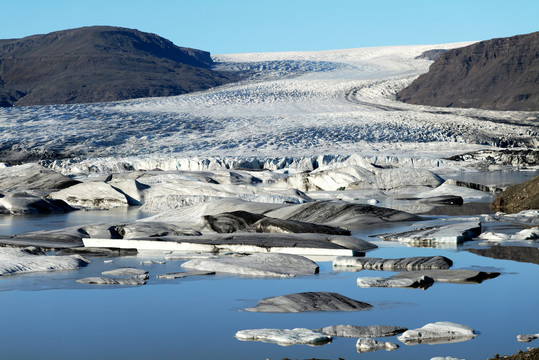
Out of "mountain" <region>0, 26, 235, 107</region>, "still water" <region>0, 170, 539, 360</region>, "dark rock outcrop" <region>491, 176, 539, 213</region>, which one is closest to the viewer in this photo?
"still water" <region>0, 170, 539, 360</region>

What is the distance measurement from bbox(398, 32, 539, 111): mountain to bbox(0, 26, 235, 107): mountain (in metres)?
18.4

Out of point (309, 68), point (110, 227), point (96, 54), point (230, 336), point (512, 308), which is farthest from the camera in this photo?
point (96, 54)

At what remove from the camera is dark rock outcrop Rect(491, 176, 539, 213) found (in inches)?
358

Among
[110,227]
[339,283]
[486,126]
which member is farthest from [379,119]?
[339,283]

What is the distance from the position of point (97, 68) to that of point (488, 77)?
1534 inches

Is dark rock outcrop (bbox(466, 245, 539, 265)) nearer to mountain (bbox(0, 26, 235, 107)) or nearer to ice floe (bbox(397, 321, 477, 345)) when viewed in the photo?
ice floe (bbox(397, 321, 477, 345))

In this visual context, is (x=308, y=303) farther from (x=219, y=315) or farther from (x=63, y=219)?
Result: (x=63, y=219)

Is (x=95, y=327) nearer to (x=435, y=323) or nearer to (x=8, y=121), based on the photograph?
(x=435, y=323)

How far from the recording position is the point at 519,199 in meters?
9.42

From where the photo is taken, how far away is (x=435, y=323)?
10.2 ft

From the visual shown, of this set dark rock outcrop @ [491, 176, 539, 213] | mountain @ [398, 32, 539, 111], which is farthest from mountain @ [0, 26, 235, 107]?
dark rock outcrop @ [491, 176, 539, 213]

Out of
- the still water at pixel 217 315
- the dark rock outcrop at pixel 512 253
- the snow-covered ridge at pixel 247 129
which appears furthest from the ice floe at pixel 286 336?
the snow-covered ridge at pixel 247 129

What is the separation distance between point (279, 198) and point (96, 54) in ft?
229

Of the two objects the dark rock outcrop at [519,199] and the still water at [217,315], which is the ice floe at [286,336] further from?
the dark rock outcrop at [519,199]
